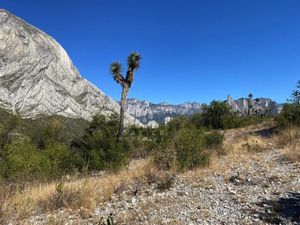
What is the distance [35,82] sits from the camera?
144375mm

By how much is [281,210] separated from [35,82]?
151216 millimetres

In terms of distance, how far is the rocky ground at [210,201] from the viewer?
5766mm

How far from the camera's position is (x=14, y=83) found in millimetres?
141750

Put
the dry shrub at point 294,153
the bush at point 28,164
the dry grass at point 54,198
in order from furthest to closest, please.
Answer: the dry shrub at point 294,153
the bush at point 28,164
the dry grass at point 54,198

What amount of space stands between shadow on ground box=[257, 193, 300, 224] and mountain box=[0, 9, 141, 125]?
12318cm

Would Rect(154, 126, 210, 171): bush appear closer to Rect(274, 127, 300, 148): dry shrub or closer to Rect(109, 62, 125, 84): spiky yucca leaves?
Rect(274, 127, 300, 148): dry shrub

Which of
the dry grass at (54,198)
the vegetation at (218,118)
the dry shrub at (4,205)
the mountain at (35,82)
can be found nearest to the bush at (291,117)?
the vegetation at (218,118)

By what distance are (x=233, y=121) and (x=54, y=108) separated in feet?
401

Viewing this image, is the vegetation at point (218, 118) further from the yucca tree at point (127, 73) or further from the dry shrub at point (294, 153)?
the dry shrub at point (294, 153)

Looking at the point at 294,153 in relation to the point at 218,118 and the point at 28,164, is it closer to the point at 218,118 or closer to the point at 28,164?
the point at 28,164

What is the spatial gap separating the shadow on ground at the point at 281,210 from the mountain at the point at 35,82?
123 meters

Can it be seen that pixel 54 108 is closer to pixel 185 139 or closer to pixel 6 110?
pixel 6 110

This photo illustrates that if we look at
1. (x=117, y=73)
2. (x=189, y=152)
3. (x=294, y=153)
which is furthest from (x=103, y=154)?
(x=117, y=73)

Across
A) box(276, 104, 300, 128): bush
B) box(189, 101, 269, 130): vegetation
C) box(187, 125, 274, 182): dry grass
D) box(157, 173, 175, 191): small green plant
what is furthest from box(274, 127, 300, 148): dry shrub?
box(189, 101, 269, 130): vegetation
